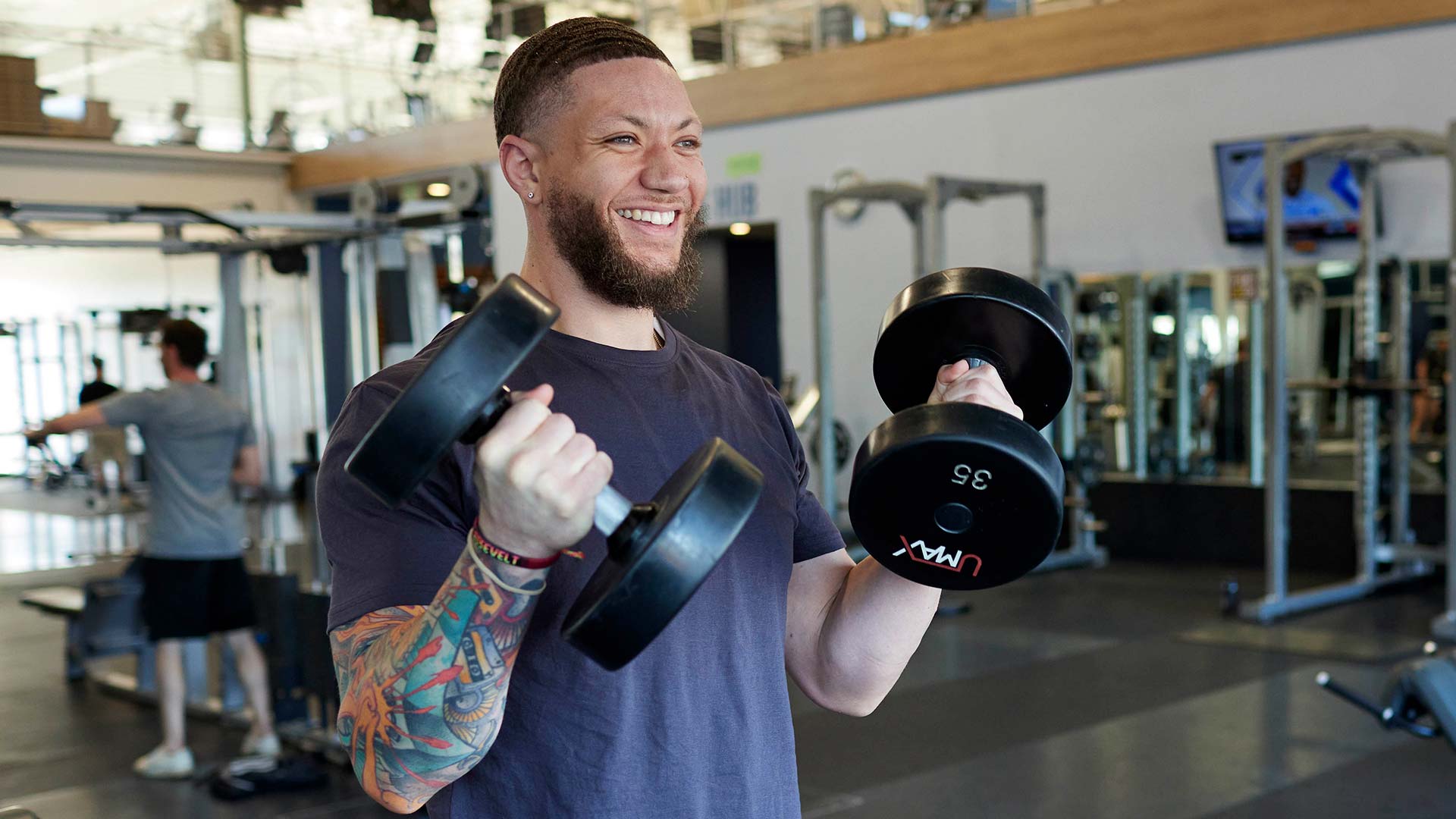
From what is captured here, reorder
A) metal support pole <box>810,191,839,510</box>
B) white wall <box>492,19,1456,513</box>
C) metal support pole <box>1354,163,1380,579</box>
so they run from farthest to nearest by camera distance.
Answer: metal support pole <box>810,191,839,510</box> → white wall <box>492,19,1456,513</box> → metal support pole <box>1354,163,1380,579</box>

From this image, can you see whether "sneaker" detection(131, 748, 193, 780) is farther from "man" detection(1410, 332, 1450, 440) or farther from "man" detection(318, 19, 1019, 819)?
"man" detection(1410, 332, 1450, 440)

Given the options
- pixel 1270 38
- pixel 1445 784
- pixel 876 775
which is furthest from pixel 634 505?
pixel 1270 38

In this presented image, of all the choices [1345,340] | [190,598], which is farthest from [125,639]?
[1345,340]

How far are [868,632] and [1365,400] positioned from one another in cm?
554

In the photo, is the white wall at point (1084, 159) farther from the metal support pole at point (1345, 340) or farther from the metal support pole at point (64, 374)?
the metal support pole at point (64, 374)

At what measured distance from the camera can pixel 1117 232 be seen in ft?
23.9

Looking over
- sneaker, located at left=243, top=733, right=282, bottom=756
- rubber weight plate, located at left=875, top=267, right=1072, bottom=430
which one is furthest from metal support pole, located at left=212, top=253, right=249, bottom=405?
rubber weight plate, located at left=875, top=267, right=1072, bottom=430

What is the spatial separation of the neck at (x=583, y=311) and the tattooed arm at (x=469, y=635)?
31cm

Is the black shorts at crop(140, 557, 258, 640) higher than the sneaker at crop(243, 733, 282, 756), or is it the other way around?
the black shorts at crop(140, 557, 258, 640)

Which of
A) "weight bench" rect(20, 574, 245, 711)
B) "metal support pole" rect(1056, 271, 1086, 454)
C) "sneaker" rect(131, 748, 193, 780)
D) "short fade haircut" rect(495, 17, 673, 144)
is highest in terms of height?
"short fade haircut" rect(495, 17, 673, 144)

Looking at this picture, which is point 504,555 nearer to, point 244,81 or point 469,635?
point 469,635

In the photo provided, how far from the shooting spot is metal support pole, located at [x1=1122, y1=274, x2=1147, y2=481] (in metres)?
7.12

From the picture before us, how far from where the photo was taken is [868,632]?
1269mm

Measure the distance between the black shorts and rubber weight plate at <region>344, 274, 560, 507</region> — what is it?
361cm
